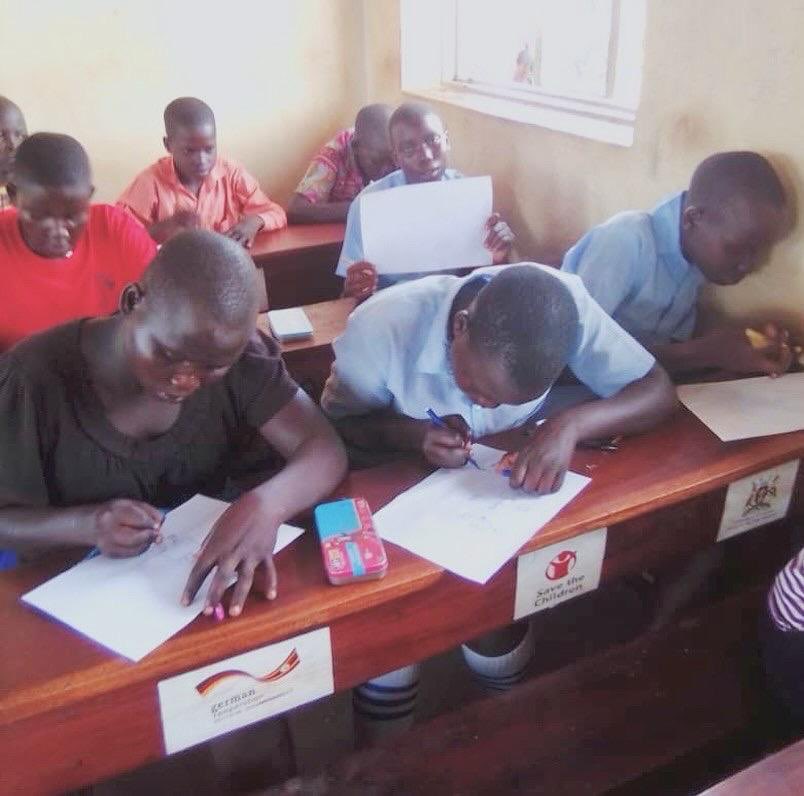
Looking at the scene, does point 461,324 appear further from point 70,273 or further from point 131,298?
point 70,273

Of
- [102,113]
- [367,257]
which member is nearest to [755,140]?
[367,257]

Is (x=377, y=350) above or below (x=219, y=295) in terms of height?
below

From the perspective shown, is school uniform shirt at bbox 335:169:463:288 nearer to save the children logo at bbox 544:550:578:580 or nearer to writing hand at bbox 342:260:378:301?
writing hand at bbox 342:260:378:301

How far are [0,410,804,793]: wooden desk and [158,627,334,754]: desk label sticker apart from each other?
18 millimetres

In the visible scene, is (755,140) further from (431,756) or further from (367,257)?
(431,756)

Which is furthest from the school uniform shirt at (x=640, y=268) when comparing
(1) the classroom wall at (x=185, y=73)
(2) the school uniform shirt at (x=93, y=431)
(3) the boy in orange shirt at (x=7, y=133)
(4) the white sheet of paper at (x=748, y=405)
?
(1) the classroom wall at (x=185, y=73)

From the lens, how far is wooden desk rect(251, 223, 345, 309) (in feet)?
9.61

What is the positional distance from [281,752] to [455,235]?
1.48m

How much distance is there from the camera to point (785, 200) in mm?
1599

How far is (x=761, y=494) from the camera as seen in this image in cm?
140

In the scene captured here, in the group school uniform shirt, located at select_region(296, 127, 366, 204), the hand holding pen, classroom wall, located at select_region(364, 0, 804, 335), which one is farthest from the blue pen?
school uniform shirt, located at select_region(296, 127, 366, 204)

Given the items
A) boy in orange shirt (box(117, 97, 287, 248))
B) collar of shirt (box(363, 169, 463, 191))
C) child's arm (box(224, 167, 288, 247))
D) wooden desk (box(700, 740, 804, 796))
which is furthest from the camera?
child's arm (box(224, 167, 288, 247))

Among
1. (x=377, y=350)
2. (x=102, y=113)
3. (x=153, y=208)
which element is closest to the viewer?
(x=377, y=350)

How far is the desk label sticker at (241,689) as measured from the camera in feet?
Answer: 3.18
